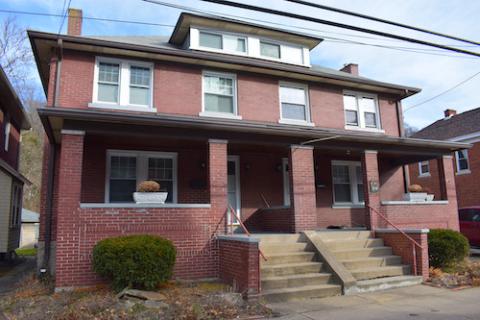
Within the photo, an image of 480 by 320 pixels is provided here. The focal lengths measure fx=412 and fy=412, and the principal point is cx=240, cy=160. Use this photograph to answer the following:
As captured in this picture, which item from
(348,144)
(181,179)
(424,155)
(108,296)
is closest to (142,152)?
(181,179)

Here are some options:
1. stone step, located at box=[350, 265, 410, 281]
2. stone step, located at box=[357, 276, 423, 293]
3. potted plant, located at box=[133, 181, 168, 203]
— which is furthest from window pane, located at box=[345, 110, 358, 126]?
potted plant, located at box=[133, 181, 168, 203]

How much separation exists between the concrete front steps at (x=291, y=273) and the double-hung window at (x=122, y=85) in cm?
571

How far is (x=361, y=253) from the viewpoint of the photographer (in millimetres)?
10758

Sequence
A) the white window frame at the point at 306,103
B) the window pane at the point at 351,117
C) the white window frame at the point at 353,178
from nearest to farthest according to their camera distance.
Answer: the white window frame at the point at 306,103
the white window frame at the point at 353,178
the window pane at the point at 351,117

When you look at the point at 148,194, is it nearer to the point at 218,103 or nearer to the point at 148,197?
the point at 148,197

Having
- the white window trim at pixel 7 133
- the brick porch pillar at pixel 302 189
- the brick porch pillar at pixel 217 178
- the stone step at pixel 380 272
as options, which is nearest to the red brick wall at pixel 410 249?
the stone step at pixel 380 272

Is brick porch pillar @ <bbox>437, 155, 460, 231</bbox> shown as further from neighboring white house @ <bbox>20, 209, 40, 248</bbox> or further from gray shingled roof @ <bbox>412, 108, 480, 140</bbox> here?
neighboring white house @ <bbox>20, 209, 40, 248</bbox>

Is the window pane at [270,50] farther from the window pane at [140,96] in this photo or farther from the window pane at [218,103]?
the window pane at [140,96]

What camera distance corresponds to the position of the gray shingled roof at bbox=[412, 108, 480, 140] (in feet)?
75.0

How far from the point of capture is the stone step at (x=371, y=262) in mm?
10164

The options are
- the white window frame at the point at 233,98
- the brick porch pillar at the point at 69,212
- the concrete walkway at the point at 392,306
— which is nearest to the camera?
the concrete walkway at the point at 392,306

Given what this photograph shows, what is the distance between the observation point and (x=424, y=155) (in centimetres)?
1425

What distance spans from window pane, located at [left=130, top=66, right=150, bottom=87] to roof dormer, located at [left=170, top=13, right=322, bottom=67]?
6.70 ft

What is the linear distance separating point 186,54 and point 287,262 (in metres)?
7.09
